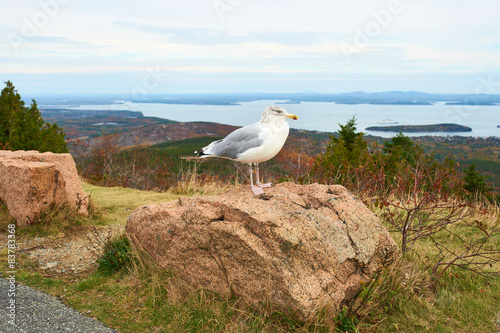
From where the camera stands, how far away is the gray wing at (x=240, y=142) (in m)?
4.76

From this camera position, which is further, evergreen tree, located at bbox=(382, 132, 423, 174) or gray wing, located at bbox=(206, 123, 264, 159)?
evergreen tree, located at bbox=(382, 132, 423, 174)

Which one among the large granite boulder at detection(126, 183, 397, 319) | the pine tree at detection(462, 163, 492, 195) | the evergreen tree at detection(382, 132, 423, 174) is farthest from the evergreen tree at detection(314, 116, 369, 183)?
the pine tree at detection(462, 163, 492, 195)

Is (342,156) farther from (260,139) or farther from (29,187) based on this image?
(29,187)

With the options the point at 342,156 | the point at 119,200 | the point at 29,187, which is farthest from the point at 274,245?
the point at 342,156

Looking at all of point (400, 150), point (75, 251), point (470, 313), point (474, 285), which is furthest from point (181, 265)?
point (400, 150)

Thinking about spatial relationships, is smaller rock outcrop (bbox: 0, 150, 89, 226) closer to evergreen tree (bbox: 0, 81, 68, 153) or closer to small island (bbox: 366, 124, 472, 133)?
evergreen tree (bbox: 0, 81, 68, 153)

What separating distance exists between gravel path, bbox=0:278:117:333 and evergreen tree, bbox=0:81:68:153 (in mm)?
8146

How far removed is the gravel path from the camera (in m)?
3.91

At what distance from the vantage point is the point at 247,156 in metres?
4.82

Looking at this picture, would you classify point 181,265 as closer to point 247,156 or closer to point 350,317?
point 247,156

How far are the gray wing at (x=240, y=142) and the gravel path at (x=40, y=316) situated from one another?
8.54ft

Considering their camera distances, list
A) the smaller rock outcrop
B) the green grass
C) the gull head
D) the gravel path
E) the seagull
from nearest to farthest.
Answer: the gravel path, the seagull, the gull head, the smaller rock outcrop, the green grass

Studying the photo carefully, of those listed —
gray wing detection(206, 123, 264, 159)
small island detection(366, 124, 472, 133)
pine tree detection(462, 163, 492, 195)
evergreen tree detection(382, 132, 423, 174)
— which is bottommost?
pine tree detection(462, 163, 492, 195)

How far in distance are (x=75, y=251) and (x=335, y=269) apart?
4.69 metres
